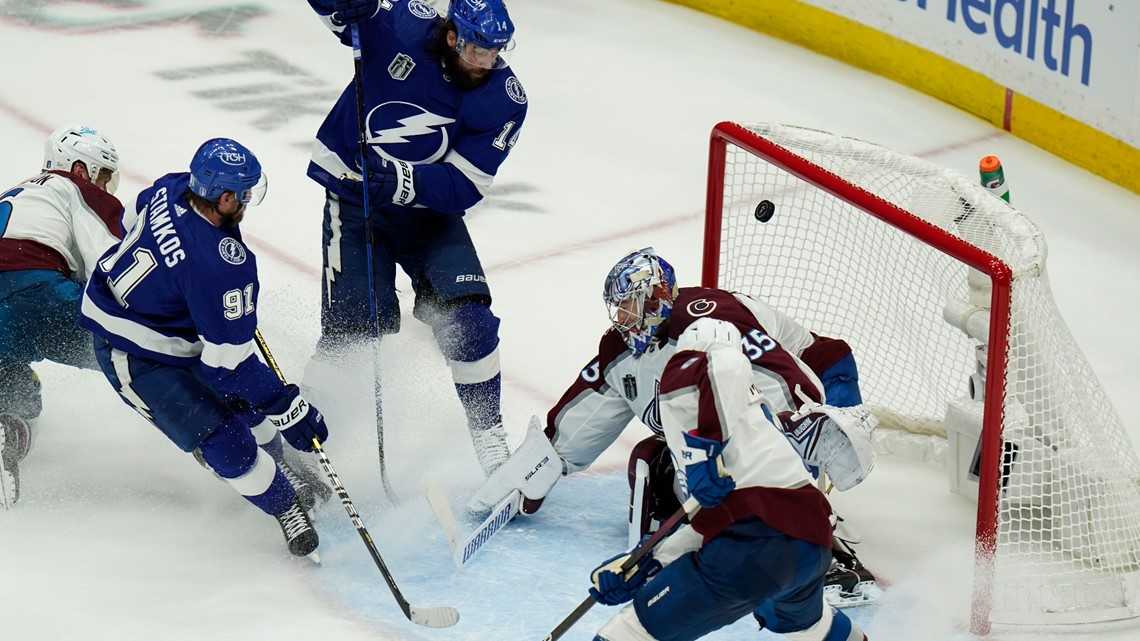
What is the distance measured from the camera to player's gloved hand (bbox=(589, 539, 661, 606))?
3074mm

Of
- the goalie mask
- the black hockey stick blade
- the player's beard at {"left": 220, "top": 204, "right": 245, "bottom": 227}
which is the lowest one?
the black hockey stick blade

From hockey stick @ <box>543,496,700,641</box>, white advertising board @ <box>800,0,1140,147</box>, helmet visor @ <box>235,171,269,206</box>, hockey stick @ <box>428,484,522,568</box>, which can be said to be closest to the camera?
hockey stick @ <box>543,496,700,641</box>

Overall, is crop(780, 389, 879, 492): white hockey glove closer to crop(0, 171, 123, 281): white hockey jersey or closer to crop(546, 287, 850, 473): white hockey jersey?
crop(546, 287, 850, 473): white hockey jersey

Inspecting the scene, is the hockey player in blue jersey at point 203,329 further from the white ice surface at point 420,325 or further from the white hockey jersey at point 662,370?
the white hockey jersey at point 662,370

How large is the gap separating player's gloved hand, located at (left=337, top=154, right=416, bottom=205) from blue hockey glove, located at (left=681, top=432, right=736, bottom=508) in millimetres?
1332

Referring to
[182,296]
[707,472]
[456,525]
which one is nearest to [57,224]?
[182,296]

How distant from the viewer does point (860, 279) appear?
458cm

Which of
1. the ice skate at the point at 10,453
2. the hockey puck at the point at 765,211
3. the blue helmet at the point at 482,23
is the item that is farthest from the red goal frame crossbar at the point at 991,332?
the ice skate at the point at 10,453

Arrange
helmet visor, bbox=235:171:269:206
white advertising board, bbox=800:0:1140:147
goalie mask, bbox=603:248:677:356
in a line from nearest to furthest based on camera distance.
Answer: goalie mask, bbox=603:248:677:356, helmet visor, bbox=235:171:269:206, white advertising board, bbox=800:0:1140:147

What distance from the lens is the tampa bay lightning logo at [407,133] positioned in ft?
13.2

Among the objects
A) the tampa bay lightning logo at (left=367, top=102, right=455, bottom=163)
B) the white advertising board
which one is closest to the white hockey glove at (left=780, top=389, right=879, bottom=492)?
the tampa bay lightning logo at (left=367, top=102, right=455, bottom=163)

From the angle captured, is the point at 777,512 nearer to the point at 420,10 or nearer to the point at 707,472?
the point at 707,472

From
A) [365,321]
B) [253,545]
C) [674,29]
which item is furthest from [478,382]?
[674,29]

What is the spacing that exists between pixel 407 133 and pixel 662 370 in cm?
102
